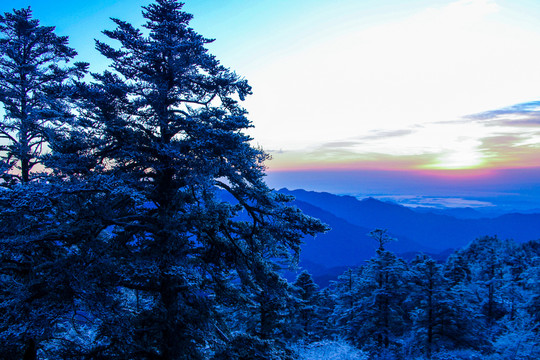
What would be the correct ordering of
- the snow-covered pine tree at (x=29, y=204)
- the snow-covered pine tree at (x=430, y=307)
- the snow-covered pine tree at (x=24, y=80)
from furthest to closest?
the snow-covered pine tree at (x=430, y=307)
the snow-covered pine tree at (x=24, y=80)
the snow-covered pine tree at (x=29, y=204)

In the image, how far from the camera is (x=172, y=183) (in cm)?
730

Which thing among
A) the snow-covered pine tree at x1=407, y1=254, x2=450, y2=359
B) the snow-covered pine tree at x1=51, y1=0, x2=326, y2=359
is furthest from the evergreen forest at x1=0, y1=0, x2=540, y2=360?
Answer: the snow-covered pine tree at x1=407, y1=254, x2=450, y2=359

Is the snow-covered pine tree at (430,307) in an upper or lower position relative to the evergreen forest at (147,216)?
lower

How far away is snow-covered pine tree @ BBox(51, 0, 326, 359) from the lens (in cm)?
659

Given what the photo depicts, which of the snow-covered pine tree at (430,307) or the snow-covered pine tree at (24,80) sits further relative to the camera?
the snow-covered pine tree at (430,307)

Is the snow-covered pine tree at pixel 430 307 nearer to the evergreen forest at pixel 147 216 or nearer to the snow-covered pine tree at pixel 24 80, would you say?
the evergreen forest at pixel 147 216

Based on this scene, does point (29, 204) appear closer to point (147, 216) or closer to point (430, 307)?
point (147, 216)

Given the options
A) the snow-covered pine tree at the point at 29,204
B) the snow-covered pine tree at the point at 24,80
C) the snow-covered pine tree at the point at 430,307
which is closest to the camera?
the snow-covered pine tree at the point at 29,204

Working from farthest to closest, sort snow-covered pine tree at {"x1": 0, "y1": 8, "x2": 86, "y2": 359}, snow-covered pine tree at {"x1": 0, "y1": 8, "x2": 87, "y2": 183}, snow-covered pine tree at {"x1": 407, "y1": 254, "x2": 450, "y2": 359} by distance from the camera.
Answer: snow-covered pine tree at {"x1": 407, "y1": 254, "x2": 450, "y2": 359}, snow-covered pine tree at {"x1": 0, "y1": 8, "x2": 87, "y2": 183}, snow-covered pine tree at {"x1": 0, "y1": 8, "x2": 86, "y2": 359}

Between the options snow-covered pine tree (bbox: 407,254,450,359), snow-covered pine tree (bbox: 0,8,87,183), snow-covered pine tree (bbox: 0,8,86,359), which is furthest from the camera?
snow-covered pine tree (bbox: 407,254,450,359)

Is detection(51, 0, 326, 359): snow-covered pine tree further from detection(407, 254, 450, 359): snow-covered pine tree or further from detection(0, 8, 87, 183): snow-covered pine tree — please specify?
detection(407, 254, 450, 359): snow-covered pine tree

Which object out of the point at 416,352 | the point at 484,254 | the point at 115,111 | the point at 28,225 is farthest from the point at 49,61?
the point at 484,254

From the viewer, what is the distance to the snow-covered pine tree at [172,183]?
6.59 meters

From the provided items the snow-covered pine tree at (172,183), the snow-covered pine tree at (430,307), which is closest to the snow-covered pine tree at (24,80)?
the snow-covered pine tree at (172,183)
